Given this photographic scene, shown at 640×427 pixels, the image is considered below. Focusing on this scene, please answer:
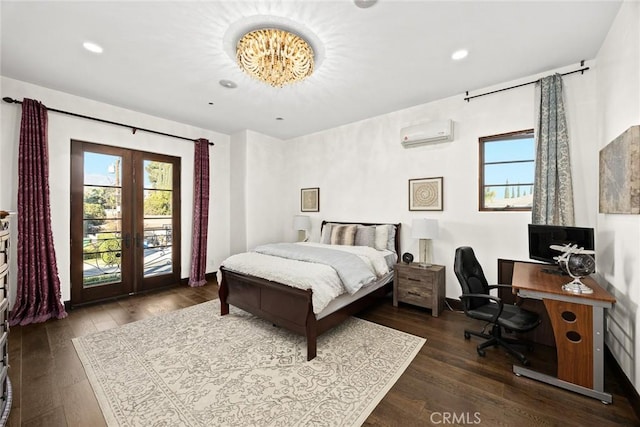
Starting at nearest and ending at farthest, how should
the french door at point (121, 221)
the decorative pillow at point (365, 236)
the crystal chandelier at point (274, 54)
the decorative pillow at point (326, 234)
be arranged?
the crystal chandelier at point (274, 54), the french door at point (121, 221), the decorative pillow at point (365, 236), the decorative pillow at point (326, 234)

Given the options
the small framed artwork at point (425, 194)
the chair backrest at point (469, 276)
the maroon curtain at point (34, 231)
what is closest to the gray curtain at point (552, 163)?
the chair backrest at point (469, 276)

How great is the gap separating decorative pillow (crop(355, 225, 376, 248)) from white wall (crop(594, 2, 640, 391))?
246 centimetres

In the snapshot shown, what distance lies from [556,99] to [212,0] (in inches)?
137

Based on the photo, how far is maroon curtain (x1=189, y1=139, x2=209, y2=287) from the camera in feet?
15.6

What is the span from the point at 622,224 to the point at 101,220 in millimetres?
5853

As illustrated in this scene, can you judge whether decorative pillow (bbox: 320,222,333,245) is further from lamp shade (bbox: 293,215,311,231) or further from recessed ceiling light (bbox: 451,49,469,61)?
recessed ceiling light (bbox: 451,49,469,61)

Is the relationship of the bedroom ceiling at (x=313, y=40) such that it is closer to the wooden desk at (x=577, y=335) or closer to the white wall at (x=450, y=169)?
the white wall at (x=450, y=169)

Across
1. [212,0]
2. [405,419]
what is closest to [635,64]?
[405,419]

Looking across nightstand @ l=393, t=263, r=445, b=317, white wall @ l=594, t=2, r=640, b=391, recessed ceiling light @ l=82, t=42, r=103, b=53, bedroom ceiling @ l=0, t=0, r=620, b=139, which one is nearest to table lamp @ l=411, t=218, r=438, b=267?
nightstand @ l=393, t=263, r=445, b=317

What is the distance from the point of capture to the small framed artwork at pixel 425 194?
12.3 feet

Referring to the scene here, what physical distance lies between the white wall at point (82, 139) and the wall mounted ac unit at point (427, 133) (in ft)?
11.7

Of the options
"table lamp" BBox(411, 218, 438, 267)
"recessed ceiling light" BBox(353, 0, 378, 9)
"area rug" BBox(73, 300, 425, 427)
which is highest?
"recessed ceiling light" BBox(353, 0, 378, 9)

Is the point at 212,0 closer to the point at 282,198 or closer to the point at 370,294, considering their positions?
the point at 370,294

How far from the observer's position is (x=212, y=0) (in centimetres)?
195
